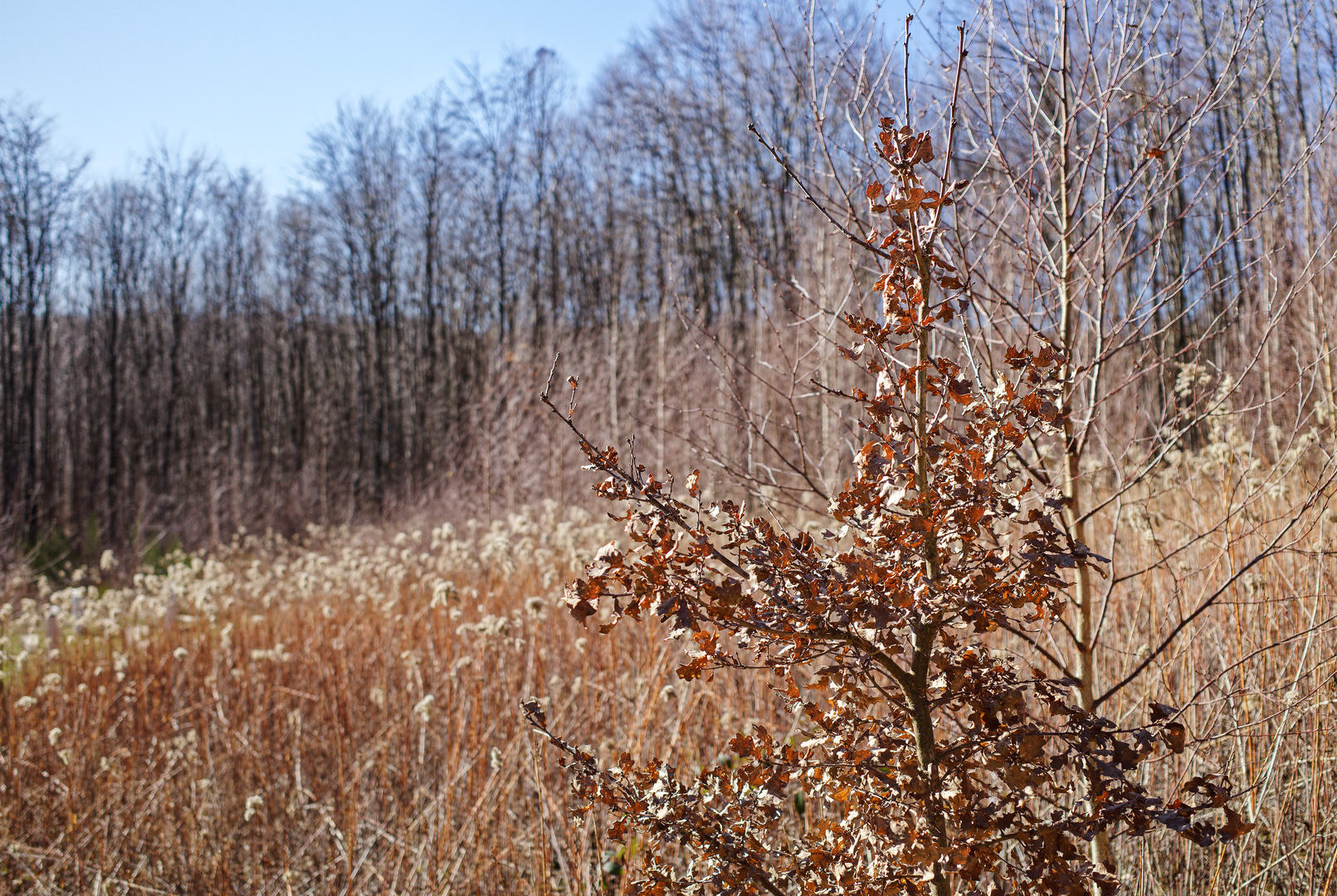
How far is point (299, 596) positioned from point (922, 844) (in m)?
7.46

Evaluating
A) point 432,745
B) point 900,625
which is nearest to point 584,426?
point 432,745

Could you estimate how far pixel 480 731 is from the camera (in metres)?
3.51

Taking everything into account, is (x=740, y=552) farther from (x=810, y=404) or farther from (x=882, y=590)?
(x=810, y=404)

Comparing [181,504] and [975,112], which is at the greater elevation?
[975,112]

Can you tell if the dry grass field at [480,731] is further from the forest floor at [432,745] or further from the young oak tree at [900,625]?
the young oak tree at [900,625]

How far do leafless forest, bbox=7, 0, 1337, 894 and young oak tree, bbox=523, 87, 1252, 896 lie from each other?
0.19m

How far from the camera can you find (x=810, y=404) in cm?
1104

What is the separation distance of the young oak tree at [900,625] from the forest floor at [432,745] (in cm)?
49

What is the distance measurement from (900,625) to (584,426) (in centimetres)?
1275

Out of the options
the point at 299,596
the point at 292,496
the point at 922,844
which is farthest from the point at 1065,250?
the point at 292,496

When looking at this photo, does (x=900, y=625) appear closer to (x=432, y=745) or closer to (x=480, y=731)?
(x=480, y=731)

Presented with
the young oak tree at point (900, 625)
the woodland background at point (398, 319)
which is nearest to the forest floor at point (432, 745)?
the young oak tree at point (900, 625)

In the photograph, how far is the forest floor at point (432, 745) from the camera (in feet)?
7.60

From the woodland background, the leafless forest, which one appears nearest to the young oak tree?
the leafless forest
